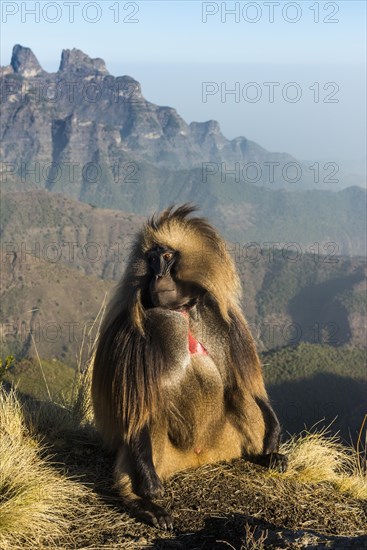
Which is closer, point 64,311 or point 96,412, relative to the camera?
point 96,412

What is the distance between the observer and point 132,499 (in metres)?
5.00

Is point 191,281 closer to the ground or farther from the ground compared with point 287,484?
farther from the ground

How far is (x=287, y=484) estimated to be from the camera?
551 centimetres

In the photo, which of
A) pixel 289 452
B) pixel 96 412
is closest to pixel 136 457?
pixel 96 412

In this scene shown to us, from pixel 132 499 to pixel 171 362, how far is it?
0.99 meters

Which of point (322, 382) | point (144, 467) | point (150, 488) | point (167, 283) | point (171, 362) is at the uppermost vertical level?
point (167, 283)

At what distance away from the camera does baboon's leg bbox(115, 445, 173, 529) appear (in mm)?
4727

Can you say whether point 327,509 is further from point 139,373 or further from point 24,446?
point 24,446

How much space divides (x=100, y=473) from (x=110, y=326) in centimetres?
127

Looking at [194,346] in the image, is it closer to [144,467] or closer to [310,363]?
[144,467]

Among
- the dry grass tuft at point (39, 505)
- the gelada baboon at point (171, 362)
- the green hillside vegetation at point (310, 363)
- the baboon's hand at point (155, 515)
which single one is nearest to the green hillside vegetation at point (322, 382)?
the green hillside vegetation at point (310, 363)

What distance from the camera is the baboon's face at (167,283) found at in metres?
5.09

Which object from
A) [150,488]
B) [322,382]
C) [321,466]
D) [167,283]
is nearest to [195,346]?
[167,283]

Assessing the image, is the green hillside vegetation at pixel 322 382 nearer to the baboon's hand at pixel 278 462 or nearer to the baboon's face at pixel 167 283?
the baboon's hand at pixel 278 462
